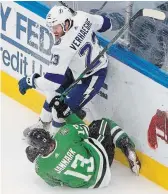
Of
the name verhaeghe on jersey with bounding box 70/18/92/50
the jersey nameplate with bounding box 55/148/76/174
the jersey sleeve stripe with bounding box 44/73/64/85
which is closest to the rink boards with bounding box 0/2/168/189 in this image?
the name verhaeghe on jersey with bounding box 70/18/92/50

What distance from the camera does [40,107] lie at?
4656 millimetres

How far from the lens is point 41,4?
4410 millimetres

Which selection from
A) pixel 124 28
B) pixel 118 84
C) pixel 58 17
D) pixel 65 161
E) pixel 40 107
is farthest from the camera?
pixel 40 107

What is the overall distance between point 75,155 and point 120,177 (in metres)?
0.36

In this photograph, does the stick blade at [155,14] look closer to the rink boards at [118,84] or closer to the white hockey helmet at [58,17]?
the rink boards at [118,84]

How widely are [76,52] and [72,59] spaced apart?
73 mm

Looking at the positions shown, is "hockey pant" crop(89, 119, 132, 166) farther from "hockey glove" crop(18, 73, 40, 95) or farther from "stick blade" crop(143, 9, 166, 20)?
"stick blade" crop(143, 9, 166, 20)

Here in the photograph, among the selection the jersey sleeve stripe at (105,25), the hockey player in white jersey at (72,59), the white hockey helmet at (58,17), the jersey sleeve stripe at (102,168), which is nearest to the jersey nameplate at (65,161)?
the jersey sleeve stripe at (102,168)

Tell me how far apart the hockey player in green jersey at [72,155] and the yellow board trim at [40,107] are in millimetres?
57

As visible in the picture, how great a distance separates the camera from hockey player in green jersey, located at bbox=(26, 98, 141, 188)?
12.1 ft

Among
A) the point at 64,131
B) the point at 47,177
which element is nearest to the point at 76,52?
the point at 64,131

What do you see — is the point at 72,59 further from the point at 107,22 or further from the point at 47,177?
the point at 47,177

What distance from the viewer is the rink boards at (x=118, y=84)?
387 cm

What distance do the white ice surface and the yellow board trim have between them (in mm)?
36
